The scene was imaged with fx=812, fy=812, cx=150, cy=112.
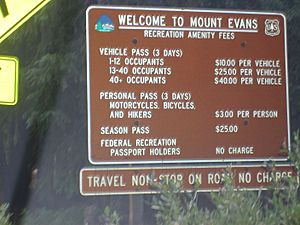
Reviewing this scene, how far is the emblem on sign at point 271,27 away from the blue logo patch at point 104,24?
4.69ft

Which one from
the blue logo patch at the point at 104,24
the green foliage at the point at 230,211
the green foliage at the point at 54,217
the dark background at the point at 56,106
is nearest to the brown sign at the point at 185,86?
the blue logo patch at the point at 104,24

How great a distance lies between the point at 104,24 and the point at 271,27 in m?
1.53

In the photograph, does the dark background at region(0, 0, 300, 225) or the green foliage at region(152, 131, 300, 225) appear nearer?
the green foliage at region(152, 131, 300, 225)

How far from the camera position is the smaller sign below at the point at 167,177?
6559mm

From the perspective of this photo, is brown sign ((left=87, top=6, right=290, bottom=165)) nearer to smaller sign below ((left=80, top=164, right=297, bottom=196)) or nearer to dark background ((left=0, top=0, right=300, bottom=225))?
smaller sign below ((left=80, top=164, right=297, bottom=196))

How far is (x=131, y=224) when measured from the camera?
7.00 m

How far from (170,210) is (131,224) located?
Answer: 2.29 meters

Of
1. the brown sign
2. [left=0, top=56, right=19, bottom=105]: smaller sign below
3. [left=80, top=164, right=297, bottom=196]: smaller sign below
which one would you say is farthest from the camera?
[left=0, top=56, right=19, bottom=105]: smaller sign below

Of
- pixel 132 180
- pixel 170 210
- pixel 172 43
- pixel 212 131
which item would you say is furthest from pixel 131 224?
pixel 170 210

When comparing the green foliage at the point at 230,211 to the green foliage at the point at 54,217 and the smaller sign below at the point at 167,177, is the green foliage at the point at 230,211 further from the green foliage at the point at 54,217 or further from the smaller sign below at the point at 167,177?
the green foliage at the point at 54,217

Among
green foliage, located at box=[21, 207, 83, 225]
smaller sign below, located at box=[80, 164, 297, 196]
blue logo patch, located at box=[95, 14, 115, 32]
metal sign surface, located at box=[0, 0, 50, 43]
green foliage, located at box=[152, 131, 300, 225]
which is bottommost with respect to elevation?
green foliage, located at box=[152, 131, 300, 225]

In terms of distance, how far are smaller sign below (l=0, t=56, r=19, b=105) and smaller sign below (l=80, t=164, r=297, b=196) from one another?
1.08m

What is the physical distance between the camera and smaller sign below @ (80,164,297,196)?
258 inches

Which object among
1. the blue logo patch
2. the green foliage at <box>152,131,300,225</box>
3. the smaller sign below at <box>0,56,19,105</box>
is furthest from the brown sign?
the green foliage at <box>152,131,300,225</box>
